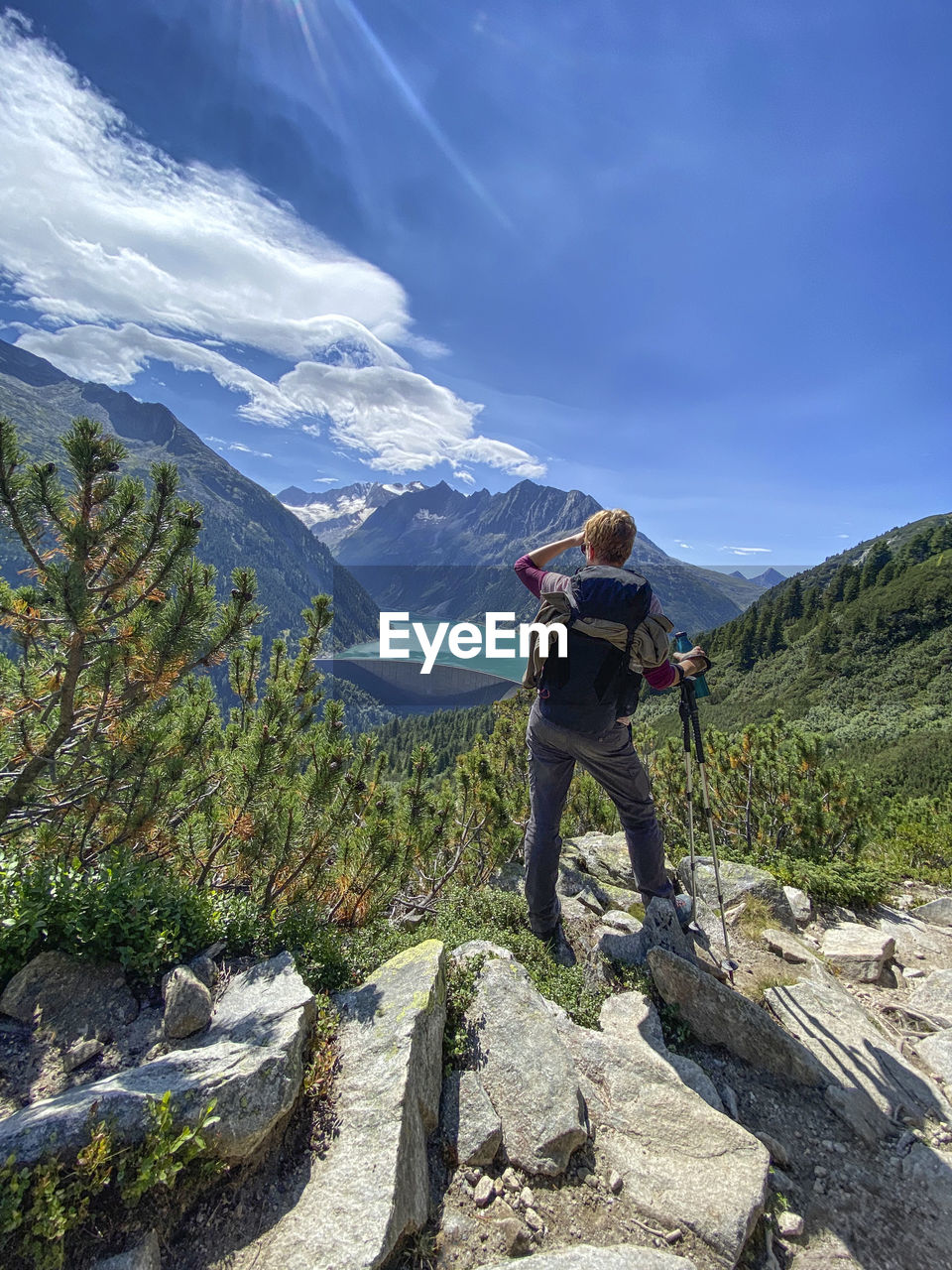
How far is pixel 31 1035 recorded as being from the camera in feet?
10.2

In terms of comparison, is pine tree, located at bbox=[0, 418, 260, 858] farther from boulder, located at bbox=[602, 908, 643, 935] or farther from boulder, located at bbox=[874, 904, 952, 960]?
boulder, located at bbox=[874, 904, 952, 960]

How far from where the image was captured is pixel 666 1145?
325 centimetres

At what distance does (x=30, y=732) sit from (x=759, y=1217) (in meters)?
6.18

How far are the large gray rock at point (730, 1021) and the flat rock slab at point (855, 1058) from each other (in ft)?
0.70

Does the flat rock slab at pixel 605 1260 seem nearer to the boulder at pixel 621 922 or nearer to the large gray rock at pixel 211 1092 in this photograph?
the large gray rock at pixel 211 1092

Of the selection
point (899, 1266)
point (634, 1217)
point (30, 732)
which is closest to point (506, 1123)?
point (634, 1217)

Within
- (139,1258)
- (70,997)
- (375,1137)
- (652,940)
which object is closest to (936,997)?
(652,940)

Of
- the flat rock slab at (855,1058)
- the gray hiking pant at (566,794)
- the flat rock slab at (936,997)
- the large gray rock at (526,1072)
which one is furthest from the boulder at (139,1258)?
the flat rock slab at (936,997)

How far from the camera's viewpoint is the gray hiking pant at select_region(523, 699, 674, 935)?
4.76 metres

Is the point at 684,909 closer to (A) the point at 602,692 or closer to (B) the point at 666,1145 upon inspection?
(B) the point at 666,1145

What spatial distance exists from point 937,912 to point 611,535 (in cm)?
836

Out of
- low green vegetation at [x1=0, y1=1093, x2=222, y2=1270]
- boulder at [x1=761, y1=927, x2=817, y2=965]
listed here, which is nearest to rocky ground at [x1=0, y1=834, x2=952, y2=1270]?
low green vegetation at [x1=0, y1=1093, x2=222, y2=1270]

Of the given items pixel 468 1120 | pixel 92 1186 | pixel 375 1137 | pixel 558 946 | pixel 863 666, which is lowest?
pixel 558 946

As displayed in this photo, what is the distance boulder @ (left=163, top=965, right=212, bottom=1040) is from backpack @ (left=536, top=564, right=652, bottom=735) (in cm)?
330
